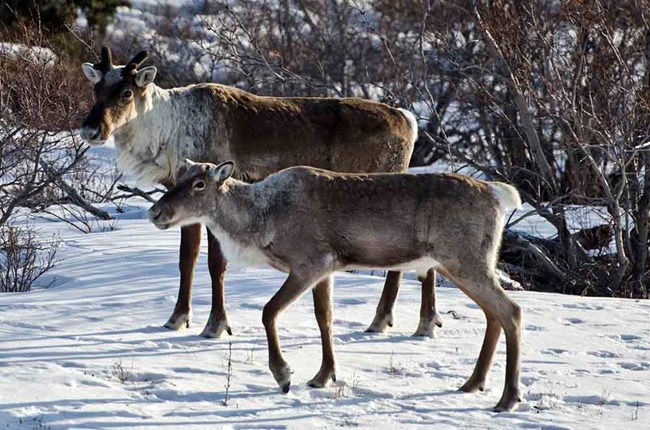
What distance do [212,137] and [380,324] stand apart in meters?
2.10

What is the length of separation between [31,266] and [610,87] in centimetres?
726

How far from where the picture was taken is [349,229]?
25.6 ft

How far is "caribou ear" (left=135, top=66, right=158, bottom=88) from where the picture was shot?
9422 millimetres

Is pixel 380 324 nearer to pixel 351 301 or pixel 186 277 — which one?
pixel 351 301

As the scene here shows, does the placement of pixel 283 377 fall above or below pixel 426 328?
below

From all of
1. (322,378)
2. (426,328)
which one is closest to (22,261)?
(426,328)

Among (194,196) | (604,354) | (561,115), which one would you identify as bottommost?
(604,354)

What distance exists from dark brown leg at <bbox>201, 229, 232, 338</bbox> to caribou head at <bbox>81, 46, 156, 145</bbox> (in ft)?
4.12

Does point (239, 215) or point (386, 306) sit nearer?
point (239, 215)

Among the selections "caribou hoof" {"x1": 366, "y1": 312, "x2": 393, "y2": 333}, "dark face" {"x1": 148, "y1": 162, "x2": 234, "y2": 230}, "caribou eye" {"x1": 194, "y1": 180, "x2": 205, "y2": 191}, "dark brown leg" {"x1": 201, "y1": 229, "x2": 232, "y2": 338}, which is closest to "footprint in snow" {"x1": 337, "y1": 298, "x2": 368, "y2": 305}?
"caribou hoof" {"x1": 366, "y1": 312, "x2": 393, "y2": 333}

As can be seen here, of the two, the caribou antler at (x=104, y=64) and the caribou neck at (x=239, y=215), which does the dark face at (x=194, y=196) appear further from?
the caribou antler at (x=104, y=64)

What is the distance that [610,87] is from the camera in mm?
14109

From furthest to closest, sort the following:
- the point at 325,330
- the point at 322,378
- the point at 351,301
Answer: the point at 351,301 → the point at 325,330 → the point at 322,378

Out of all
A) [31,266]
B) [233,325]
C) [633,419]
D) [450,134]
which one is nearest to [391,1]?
[450,134]
